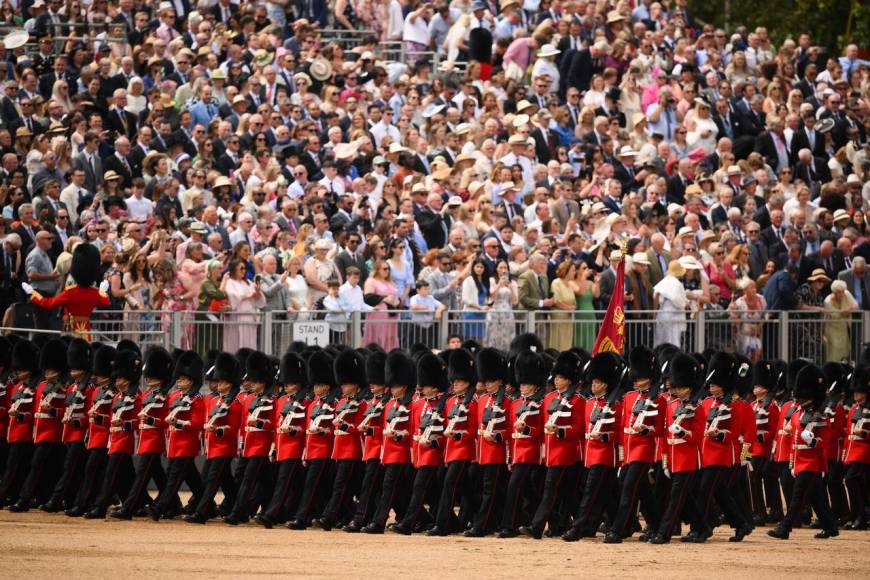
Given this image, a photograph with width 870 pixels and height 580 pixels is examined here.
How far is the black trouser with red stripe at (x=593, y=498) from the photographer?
1545cm

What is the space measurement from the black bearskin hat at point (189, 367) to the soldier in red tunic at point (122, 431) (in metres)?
0.45

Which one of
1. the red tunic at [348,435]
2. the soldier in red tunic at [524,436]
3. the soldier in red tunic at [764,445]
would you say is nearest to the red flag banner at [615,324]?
the soldier in red tunic at [764,445]

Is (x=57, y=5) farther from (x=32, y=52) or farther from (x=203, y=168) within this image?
(x=203, y=168)

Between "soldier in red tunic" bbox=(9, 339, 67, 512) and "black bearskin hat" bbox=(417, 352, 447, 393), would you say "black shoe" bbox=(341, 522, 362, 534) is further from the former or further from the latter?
"soldier in red tunic" bbox=(9, 339, 67, 512)

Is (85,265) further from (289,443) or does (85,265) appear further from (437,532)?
(437,532)

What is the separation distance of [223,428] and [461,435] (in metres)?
2.17

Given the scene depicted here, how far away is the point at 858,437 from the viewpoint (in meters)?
16.6

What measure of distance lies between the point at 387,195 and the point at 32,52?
4.98 m

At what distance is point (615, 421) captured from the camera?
15531mm

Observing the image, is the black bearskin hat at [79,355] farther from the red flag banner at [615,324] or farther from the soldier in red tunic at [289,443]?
the red flag banner at [615,324]

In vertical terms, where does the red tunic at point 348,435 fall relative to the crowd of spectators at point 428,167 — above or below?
below

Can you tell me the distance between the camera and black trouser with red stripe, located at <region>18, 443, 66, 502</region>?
17.4 m

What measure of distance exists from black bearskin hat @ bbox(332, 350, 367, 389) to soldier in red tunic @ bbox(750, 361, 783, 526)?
3.49m

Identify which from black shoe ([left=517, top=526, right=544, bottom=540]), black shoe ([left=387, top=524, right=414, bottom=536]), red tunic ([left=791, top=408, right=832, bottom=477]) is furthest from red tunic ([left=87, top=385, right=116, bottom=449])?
red tunic ([left=791, top=408, right=832, bottom=477])
